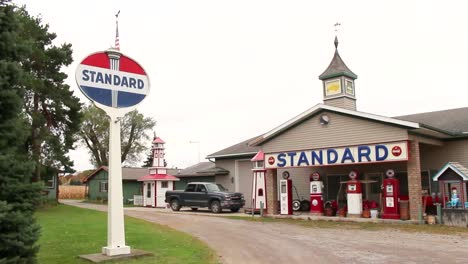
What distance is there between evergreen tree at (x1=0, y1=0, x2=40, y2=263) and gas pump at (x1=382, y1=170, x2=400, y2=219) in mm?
14995

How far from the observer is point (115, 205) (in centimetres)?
1048

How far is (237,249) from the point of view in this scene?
1173 cm

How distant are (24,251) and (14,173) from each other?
1.24 metres

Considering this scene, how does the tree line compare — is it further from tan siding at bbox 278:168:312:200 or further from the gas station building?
tan siding at bbox 278:168:312:200

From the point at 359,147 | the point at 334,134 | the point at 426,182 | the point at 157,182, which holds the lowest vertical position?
the point at 426,182

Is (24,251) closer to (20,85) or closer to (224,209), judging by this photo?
(20,85)

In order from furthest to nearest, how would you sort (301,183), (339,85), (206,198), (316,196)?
(206,198)
(301,183)
(339,85)
(316,196)

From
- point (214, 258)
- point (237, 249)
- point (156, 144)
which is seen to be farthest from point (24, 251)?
point (156, 144)

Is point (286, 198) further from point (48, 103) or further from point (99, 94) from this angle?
point (48, 103)

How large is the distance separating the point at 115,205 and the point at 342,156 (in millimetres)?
12151

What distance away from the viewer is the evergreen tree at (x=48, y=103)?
1063 inches

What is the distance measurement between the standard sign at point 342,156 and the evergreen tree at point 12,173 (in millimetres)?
14600

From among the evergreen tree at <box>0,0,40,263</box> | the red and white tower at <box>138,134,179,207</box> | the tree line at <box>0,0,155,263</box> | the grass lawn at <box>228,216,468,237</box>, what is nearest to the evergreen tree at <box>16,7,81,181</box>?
the tree line at <box>0,0,155,263</box>

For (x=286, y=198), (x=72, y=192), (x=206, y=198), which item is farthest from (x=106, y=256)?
(x=72, y=192)
